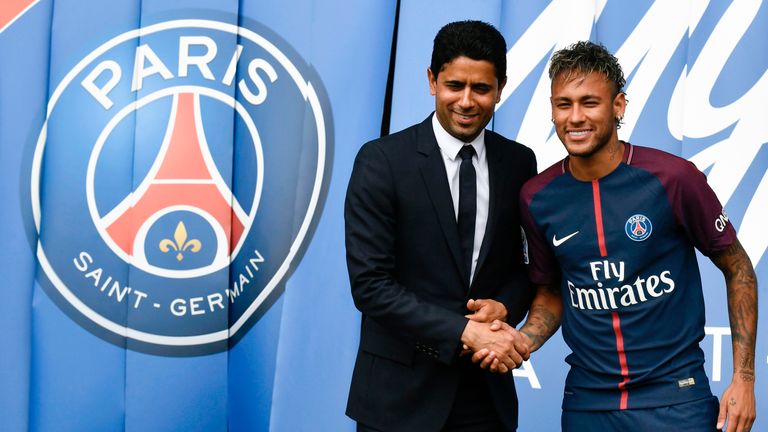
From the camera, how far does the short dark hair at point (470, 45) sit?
5.49 feet

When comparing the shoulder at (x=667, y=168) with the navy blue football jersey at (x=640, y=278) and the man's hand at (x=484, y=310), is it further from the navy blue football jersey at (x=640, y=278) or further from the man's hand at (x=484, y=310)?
the man's hand at (x=484, y=310)

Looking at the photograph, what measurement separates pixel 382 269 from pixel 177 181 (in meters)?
1.15

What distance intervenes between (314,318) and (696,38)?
143 cm

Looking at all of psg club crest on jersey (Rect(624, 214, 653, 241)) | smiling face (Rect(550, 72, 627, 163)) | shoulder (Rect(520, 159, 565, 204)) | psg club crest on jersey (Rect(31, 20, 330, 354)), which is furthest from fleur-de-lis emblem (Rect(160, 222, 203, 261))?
psg club crest on jersey (Rect(624, 214, 653, 241))

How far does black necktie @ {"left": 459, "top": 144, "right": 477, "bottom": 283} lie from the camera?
165 centimetres

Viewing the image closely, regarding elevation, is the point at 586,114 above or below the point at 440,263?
above

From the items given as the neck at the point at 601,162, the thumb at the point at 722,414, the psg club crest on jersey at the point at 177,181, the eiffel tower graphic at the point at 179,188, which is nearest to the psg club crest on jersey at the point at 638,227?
the neck at the point at 601,162

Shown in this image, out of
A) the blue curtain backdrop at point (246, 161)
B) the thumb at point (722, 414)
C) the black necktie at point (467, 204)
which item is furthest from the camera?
the blue curtain backdrop at point (246, 161)

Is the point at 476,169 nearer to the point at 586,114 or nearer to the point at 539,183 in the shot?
→ the point at 539,183

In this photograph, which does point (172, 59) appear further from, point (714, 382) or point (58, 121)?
point (714, 382)

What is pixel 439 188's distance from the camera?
1657mm

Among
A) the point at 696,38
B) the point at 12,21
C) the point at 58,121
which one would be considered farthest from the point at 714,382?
the point at 12,21

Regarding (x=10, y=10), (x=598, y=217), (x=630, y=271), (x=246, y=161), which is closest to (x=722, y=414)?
(x=630, y=271)

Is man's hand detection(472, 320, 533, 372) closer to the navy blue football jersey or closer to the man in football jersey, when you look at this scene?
the man in football jersey
